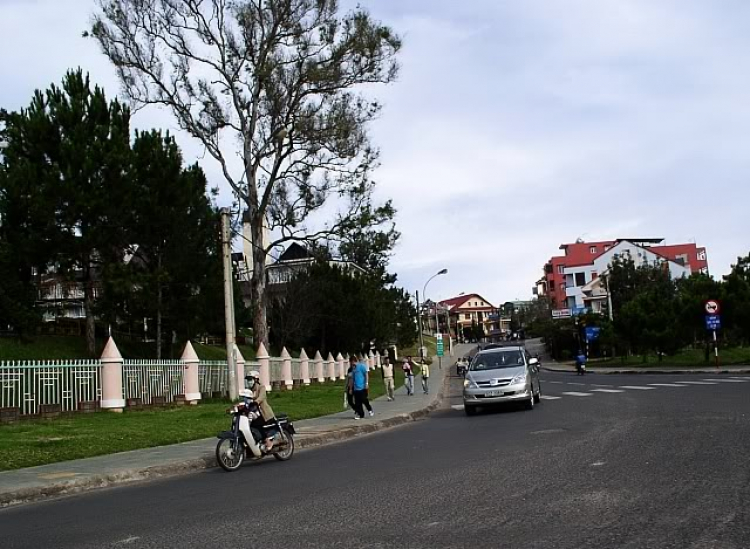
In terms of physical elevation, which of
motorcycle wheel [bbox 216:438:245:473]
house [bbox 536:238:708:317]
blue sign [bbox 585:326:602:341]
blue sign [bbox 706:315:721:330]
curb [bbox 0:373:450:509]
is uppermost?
house [bbox 536:238:708:317]

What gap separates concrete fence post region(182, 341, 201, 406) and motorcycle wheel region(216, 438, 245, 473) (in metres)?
13.7

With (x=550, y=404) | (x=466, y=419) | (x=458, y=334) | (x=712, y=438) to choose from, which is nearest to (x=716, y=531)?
(x=712, y=438)

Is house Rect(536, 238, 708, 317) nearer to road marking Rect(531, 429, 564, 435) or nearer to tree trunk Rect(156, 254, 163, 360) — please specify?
tree trunk Rect(156, 254, 163, 360)

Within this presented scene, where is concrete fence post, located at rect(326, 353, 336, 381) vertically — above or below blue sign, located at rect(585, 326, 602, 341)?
below

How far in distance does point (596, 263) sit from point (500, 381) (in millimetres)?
89102

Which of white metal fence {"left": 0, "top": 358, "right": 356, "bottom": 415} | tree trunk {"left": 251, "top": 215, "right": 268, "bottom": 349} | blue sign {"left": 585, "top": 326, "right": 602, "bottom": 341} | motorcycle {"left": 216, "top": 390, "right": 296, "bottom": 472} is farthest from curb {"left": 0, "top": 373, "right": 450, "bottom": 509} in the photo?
blue sign {"left": 585, "top": 326, "right": 602, "bottom": 341}

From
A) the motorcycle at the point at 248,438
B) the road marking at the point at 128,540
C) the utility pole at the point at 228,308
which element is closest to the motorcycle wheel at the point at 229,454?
the motorcycle at the point at 248,438

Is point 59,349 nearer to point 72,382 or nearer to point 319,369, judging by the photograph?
point 72,382

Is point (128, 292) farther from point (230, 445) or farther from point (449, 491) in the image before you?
point (449, 491)

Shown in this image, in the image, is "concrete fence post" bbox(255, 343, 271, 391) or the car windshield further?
"concrete fence post" bbox(255, 343, 271, 391)

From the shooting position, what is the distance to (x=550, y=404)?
2262 centimetres

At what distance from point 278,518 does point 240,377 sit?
2261 cm

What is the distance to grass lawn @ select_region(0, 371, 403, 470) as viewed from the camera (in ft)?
46.7

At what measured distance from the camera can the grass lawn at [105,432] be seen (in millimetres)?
14227
